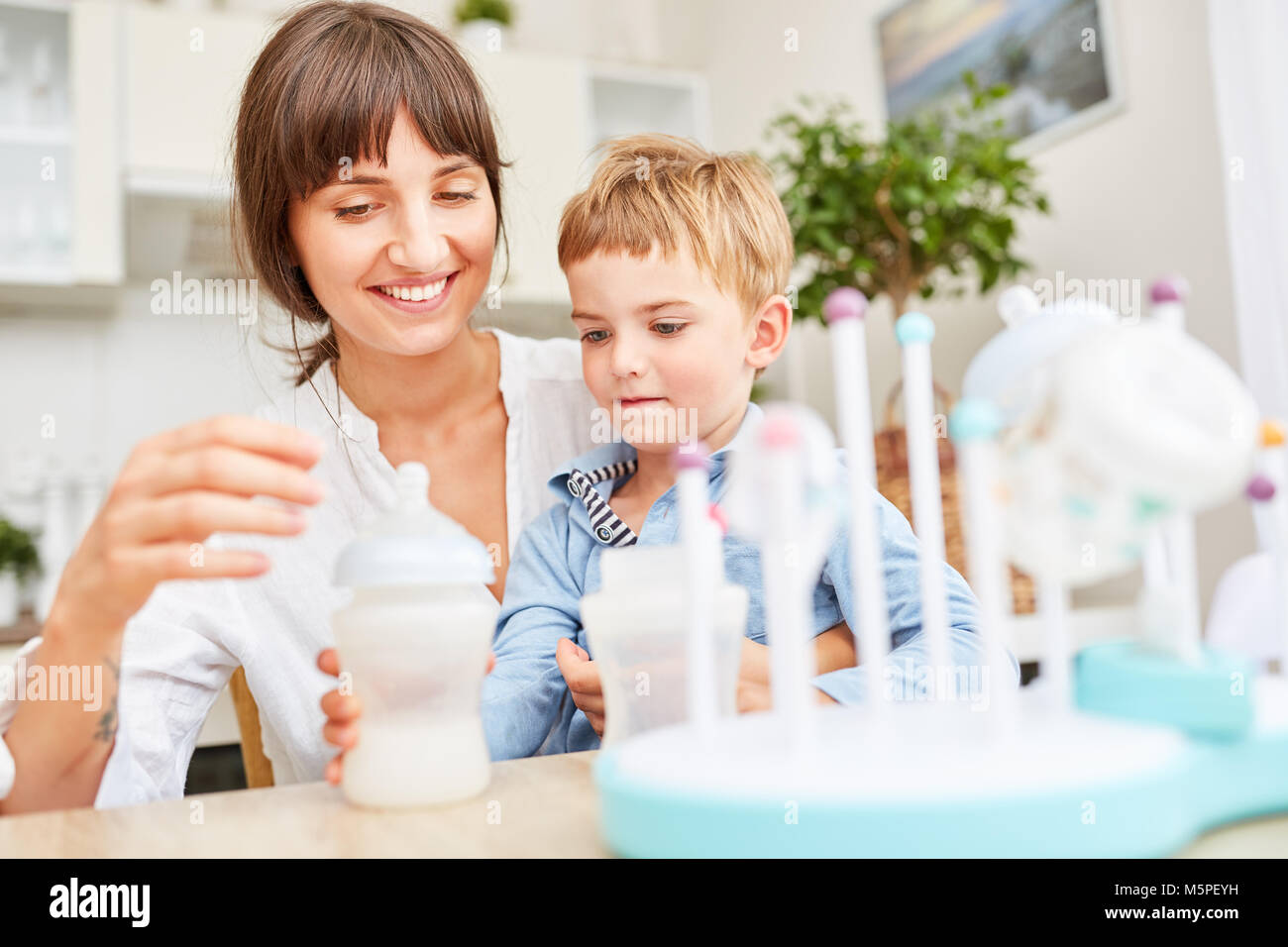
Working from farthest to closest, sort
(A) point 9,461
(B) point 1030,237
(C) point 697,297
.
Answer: (A) point 9,461 → (B) point 1030,237 → (C) point 697,297

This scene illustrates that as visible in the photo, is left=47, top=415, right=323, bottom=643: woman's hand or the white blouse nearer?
left=47, top=415, right=323, bottom=643: woman's hand

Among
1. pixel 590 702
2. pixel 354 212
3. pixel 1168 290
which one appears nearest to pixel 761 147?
pixel 354 212

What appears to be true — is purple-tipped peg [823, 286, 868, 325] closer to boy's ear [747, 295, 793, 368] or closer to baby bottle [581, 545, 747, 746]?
baby bottle [581, 545, 747, 746]

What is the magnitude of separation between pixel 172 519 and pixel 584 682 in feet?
1.09

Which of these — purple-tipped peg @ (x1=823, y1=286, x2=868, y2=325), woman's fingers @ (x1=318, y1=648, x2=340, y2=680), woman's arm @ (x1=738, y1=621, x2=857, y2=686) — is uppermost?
purple-tipped peg @ (x1=823, y1=286, x2=868, y2=325)

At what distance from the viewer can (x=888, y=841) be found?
16.7 inches

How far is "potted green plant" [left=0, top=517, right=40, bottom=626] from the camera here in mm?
2459

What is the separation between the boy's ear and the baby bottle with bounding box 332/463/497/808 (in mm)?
561

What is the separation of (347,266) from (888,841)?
2.78 feet

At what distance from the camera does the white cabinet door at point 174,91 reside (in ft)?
8.73

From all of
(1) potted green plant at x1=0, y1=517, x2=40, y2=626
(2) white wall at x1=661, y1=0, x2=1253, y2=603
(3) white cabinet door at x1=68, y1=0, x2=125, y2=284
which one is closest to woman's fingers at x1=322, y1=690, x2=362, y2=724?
(2) white wall at x1=661, y1=0, x2=1253, y2=603

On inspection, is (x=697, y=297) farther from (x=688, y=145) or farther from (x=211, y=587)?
(x=211, y=587)

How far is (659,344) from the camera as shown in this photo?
1020mm
